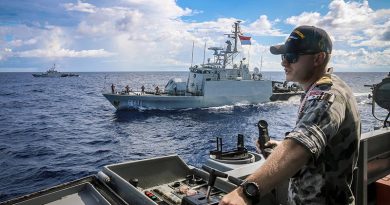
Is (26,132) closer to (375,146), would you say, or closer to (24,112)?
(24,112)

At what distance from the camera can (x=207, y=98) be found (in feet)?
140

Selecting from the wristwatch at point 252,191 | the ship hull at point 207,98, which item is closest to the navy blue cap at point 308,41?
the wristwatch at point 252,191

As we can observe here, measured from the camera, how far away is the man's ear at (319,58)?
6.19 ft

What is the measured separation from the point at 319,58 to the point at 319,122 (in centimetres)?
50

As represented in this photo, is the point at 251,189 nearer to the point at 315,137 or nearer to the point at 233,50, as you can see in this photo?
the point at 315,137

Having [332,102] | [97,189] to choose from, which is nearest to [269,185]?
[332,102]

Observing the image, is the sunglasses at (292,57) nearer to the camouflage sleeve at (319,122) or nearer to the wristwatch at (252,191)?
the camouflage sleeve at (319,122)

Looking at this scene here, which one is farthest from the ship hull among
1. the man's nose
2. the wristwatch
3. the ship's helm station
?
the wristwatch

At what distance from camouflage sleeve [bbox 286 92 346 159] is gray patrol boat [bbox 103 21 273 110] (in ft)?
126

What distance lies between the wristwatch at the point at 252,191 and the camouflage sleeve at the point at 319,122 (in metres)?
0.30

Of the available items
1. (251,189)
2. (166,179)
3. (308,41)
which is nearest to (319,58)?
(308,41)

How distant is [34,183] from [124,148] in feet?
27.0

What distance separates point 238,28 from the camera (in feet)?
164

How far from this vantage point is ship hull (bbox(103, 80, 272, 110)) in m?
40.1
